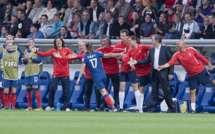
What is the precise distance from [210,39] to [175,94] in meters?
2.04

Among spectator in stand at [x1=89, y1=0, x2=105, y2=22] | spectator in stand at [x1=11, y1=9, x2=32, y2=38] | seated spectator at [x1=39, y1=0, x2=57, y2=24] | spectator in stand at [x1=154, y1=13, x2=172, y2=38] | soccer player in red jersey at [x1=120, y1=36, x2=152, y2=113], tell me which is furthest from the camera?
seated spectator at [x1=39, y1=0, x2=57, y2=24]

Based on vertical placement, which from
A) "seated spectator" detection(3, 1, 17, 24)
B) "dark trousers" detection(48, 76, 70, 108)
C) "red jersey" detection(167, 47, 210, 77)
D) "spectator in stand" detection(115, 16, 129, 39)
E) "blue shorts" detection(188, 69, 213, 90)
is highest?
"seated spectator" detection(3, 1, 17, 24)

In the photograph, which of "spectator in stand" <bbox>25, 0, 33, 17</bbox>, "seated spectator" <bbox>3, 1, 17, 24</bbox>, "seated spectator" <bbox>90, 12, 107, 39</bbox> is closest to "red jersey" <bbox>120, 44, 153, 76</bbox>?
"seated spectator" <bbox>90, 12, 107, 39</bbox>

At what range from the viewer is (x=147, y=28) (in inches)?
677

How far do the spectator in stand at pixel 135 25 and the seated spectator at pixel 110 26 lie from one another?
571mm

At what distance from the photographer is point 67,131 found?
6961 mm

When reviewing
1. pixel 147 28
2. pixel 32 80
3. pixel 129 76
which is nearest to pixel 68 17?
pixel 147 28

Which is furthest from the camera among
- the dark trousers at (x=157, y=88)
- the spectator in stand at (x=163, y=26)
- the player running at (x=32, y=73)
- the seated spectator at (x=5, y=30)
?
the seated spectator at (x=5, y=30)

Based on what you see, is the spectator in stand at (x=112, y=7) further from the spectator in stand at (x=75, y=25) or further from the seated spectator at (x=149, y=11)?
the seated spectator at (x=149, y=11)

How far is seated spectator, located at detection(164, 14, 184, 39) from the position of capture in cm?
1653

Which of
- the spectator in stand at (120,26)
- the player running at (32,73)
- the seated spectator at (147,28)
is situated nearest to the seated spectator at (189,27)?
the seated spectator at (147,28)

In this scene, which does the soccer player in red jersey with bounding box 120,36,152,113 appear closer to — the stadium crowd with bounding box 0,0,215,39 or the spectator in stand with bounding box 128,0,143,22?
the stadium crowd with bounding box 0,0,215,39

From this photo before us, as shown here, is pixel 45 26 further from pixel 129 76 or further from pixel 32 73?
pixel 129 76

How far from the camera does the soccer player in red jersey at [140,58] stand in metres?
14.2
